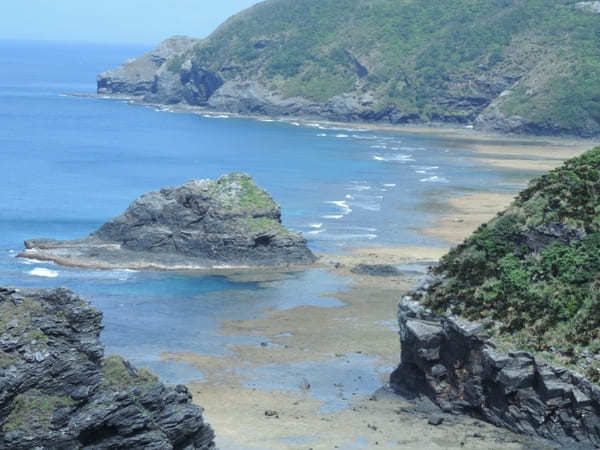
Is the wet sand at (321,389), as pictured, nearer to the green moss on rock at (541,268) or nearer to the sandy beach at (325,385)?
the sandy beach at (325,385)

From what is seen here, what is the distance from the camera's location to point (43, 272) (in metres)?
83.0

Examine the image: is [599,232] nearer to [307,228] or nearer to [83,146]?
[307,228]

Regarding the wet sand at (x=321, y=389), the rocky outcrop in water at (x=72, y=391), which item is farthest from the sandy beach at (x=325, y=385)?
the rocky outcrop in water at (x=72, y=391)

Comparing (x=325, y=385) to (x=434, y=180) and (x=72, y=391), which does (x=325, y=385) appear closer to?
(x=72, y=391)

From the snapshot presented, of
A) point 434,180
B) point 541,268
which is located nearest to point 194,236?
point 541,268

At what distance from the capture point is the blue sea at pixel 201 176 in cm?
7131

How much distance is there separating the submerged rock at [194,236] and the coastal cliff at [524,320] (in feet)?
110

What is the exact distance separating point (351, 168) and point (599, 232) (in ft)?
338

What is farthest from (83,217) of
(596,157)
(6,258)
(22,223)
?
(596,157)

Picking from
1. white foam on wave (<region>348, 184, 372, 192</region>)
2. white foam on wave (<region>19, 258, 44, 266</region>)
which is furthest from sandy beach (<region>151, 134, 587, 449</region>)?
white foam on wave (<region>348, 184, 372, 192</region>)

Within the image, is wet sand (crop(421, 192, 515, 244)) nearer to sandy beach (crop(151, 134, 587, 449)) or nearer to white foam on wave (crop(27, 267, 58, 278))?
sandy beach (crop(151, 134, 587, 449))

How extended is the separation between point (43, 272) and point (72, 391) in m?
52.3

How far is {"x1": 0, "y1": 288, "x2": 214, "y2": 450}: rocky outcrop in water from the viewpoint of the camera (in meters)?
31.1

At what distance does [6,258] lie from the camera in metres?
88.1
